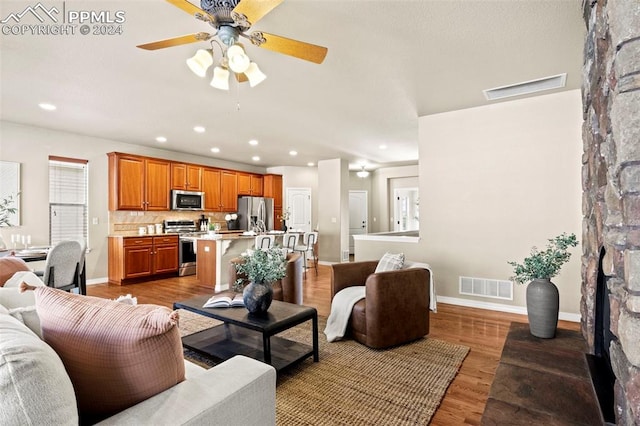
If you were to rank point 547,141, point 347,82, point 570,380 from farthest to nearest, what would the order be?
point 547,141
point 347,82
point 570,380

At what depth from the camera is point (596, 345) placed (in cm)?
188

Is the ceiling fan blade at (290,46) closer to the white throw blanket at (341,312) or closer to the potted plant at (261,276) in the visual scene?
the potted plant at (261,276)

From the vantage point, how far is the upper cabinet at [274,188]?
8.95 m

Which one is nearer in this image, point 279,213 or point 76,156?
point 76,156

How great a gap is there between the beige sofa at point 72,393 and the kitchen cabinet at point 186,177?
5741 mm

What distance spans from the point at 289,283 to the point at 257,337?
108 cm

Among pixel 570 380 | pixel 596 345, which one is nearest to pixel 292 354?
pixel 570 380

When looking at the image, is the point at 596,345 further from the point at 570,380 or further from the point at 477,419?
the point at 477,419

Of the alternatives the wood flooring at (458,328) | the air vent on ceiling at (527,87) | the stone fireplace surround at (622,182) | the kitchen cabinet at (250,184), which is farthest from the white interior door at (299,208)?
the stone fireplace surround at (622,182)

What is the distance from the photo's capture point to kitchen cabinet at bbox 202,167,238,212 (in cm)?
755

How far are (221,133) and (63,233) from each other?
126 inches

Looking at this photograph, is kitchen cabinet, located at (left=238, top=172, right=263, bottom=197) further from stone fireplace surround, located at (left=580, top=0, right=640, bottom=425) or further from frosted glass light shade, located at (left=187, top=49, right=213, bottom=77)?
stone fireplace surround, located at (left=580, top=0, right=640, bottom=425)

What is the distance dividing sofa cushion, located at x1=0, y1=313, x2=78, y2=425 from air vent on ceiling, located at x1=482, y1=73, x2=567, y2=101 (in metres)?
4.24

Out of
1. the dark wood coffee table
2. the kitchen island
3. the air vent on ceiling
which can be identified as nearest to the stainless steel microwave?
the kitchen island
